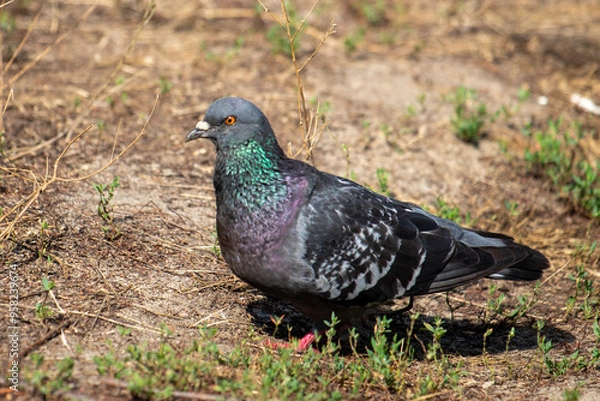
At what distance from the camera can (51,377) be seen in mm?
3639

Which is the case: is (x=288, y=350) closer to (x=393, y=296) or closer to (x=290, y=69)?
(x=393, y=296)

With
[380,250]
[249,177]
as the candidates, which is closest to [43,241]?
[249,177]

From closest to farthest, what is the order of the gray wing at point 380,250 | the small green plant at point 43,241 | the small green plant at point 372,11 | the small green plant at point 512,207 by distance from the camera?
the gray wing at point 380,250 → the small green plant at point 43,241 → the small green plant at point 512,207 → the small green plant at point 372,11

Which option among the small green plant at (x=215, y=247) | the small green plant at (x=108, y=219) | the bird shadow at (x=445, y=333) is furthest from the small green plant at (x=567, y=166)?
the small green plant at (x=108, y=219)

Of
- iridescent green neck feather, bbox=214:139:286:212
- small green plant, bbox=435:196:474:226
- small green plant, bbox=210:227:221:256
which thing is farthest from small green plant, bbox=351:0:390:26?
iridescent green neck feather, bbox=214:139:286:212

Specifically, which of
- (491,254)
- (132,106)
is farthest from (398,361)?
(132,106)

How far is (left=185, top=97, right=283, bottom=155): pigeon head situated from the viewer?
4.41m

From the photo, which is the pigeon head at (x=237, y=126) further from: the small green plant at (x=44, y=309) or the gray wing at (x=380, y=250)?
the small green plant at (x=44, y=309)

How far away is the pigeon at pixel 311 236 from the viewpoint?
427cm

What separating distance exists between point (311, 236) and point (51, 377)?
164cm

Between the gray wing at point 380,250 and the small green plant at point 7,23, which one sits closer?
the gray wing at point 380,250

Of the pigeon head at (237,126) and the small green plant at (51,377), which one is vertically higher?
the pigeon head at (237,126)

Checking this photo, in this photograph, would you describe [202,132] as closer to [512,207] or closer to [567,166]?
[512,207]

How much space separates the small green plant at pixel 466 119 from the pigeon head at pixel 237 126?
10.9 feet
